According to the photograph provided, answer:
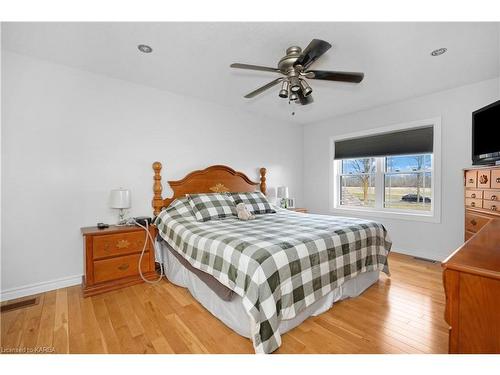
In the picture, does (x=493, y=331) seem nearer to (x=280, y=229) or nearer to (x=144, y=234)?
(x=280, y=229)

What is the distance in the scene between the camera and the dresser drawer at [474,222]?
2.48 metres

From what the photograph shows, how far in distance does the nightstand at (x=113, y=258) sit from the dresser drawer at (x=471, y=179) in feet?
12.1

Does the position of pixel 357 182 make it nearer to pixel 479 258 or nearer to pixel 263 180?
pixel 263 180

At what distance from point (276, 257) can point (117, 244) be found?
71.1 inches

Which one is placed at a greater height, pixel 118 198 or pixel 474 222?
pixel 118 198

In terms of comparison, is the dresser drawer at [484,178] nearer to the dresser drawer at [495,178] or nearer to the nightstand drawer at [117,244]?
the dresser drawer at [495,178]

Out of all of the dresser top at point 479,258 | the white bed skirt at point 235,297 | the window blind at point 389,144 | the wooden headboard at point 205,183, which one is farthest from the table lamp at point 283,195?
the dresser top at point 479,258

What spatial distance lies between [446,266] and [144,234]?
8.62ft

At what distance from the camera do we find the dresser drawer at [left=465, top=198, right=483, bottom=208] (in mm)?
2537

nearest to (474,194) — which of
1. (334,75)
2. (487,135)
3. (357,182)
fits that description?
(487,135)

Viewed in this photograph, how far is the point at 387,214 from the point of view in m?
3.87

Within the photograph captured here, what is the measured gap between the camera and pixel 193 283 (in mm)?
2262
